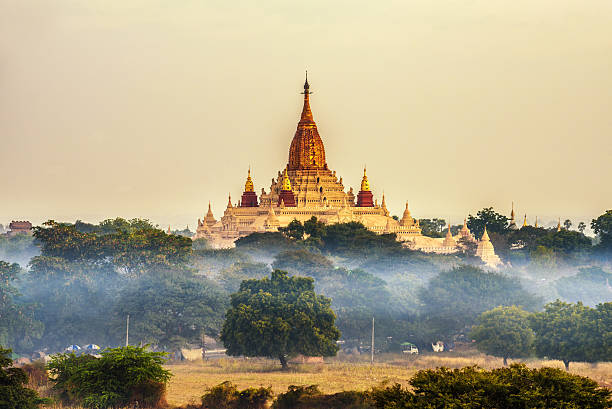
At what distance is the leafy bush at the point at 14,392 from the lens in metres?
44.8

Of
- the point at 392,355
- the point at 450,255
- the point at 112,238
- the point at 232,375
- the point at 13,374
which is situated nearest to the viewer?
the point at 13,374

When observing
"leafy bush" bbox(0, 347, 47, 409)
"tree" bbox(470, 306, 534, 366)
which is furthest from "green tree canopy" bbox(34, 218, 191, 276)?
"leafy bush" bbox(0, 347, 47, 409)

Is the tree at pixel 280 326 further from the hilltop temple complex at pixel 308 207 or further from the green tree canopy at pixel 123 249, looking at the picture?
the hilltop temple complex at pixel 308 207

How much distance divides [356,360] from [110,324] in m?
14.8

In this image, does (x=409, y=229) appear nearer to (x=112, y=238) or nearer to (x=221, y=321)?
(x=112, y=238)

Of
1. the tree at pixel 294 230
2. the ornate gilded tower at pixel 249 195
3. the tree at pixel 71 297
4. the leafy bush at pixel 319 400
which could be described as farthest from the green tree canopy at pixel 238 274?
the ornate gilded tower at pixel 249 195

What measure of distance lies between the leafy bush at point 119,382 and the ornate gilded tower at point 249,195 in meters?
90.1

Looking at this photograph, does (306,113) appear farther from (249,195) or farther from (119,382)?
(119,382)

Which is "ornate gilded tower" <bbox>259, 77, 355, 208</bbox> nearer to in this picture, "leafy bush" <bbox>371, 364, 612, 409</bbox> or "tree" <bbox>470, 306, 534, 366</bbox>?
"tree" <bbox>470, 306, 534, 366</bbox>

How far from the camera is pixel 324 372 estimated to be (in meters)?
62.0

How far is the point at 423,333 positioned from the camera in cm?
7281

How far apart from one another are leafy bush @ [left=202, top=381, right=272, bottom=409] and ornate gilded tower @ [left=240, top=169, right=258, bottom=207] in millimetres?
91088

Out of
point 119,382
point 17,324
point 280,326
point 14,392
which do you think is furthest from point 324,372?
point 14,392

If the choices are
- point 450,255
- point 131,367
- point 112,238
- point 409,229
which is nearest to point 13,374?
point 131,367
